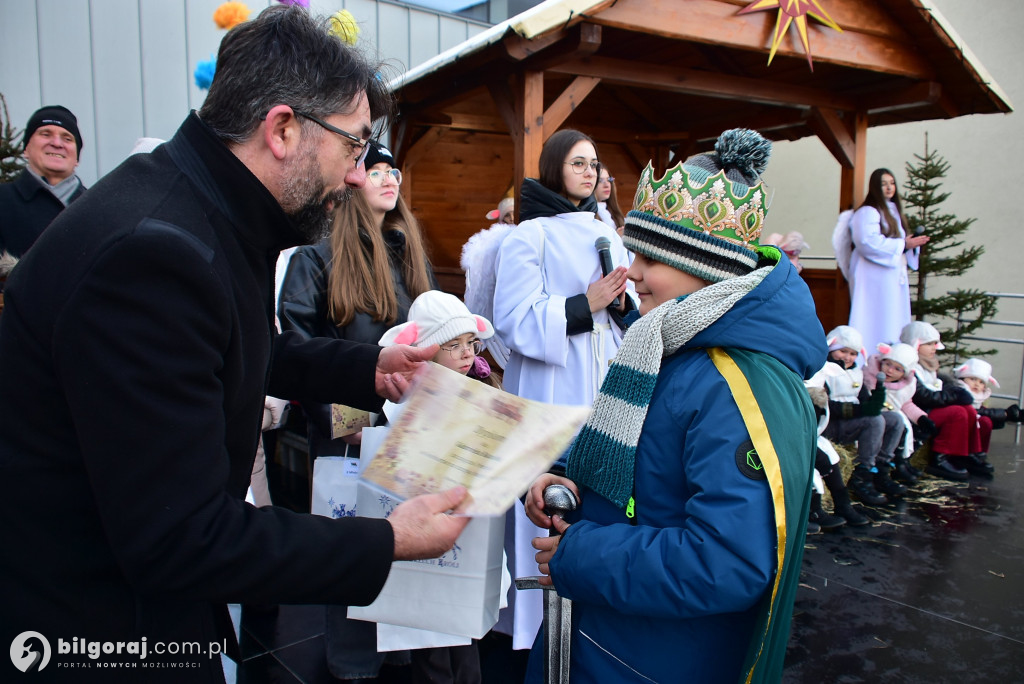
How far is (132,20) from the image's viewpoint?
7.00 meters

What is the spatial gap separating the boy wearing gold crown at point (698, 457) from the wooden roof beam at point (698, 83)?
4.84 metres

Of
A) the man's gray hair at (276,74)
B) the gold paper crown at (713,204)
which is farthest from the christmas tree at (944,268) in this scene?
the man's gray hair at (276,74)

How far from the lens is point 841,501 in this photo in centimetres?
514

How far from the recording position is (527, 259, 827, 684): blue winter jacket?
134 centimetres

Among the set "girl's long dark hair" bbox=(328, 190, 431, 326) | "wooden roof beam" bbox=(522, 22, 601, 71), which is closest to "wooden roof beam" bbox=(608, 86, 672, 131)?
"wooden roof beam" bbox=(522, 22, 601, 71)

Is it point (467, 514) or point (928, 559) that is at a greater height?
point (467, 514)

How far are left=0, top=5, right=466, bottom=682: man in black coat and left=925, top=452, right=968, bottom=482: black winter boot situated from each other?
6.52 m

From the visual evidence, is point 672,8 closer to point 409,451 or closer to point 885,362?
point 885,362

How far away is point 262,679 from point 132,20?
260 inches

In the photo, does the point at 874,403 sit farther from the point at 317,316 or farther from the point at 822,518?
the point at 317,316

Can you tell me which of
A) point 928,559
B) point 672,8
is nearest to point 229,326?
point 928,559

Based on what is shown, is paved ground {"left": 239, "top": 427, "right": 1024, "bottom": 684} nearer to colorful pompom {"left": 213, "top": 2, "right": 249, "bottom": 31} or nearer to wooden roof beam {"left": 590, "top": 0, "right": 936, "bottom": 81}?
colorful pompom {"left": 213, "top": 2, "right": 249, "bottom": 31}

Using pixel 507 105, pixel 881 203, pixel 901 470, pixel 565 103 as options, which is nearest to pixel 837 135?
pixel 881 203

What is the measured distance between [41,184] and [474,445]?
3983 mm
